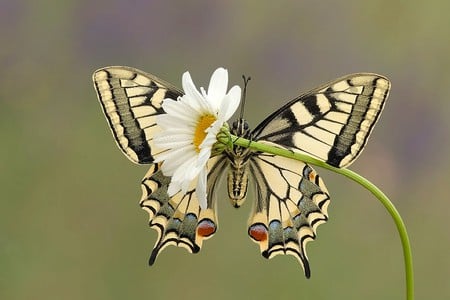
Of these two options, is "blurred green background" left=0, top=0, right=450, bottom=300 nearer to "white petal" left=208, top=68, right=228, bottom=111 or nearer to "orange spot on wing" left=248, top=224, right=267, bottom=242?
"orange spot on wing" left=248, top=224, right=267, bottom=242

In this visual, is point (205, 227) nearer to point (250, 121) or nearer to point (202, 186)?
point (202, 186)

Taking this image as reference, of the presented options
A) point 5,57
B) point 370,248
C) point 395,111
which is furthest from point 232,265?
point 5,57

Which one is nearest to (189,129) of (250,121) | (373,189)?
(373,189)

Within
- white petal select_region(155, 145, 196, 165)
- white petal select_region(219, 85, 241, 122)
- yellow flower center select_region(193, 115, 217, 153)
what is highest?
white petal select_region(219, 85, 241, 122)

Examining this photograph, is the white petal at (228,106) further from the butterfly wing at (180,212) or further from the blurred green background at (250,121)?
the blurred green background at (250,121)

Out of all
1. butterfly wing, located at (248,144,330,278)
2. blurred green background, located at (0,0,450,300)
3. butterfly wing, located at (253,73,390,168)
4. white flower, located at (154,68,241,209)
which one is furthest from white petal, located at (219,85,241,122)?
blurred green background, located at (0,0,450,300)

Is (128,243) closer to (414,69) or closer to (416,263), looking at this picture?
(416,263)
